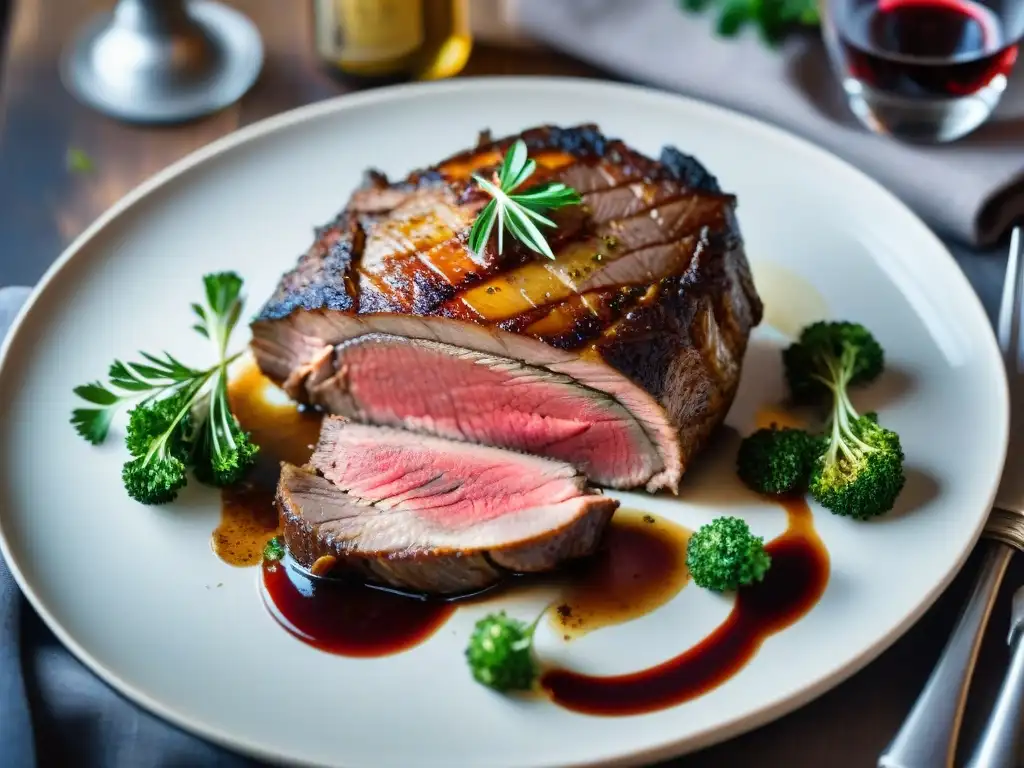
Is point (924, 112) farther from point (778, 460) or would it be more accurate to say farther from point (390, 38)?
point (390, 38)

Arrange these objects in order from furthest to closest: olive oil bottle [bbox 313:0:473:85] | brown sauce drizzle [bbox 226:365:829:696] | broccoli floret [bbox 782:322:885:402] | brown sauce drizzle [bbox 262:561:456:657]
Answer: olive oil bottle [bbox 313:0:473:85] → broccoli floret [bbox 782:322:885:402] → brown sauce drizzle [bbox 262:561:456:657] → brown sauce drizzle [bbox 226:365:829:696]

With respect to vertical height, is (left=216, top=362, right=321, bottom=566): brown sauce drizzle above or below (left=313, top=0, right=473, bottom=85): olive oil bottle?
below

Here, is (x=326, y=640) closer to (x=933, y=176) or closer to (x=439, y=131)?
(x=439, y=131)

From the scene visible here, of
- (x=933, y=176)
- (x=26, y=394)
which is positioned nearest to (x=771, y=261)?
(x=933, y=176)

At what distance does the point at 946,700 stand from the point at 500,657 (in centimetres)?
111

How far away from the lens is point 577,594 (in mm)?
3418

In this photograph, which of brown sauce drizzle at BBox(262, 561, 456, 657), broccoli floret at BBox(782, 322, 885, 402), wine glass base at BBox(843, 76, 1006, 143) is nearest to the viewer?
brown sauce drizzle at BBox(262, 561, 456, 657)

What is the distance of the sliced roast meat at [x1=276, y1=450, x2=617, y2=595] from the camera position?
10.9 ft

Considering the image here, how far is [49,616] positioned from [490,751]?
1.22m

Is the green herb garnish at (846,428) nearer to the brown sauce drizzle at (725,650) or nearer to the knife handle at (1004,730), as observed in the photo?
the brown sauce drizzle at (725,650)

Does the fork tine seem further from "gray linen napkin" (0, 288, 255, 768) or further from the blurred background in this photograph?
"gray linen napkin" (0, 288, 255, 768)

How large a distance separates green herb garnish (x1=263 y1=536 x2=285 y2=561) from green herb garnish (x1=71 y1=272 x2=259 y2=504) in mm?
258

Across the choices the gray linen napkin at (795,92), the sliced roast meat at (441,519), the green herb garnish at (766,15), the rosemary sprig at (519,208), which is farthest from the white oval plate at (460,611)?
the rosemary sprig at (519,208)

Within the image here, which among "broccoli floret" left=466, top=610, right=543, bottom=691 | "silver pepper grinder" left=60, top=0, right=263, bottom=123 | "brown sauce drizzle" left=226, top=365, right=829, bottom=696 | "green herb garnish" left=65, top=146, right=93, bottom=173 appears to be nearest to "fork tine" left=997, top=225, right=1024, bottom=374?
"brown sauce drizzle" left=226, top=365, right=829, bottom=696
